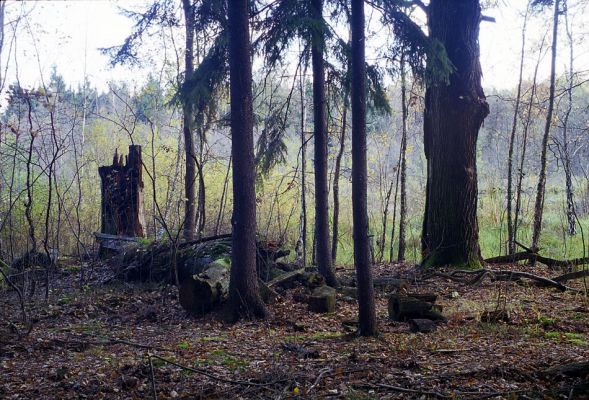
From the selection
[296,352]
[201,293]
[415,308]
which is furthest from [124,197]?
[296,352]

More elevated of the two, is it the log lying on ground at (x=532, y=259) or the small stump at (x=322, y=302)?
the log lying on ground at (x=532, y=259)

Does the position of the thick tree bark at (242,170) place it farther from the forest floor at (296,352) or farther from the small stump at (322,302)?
the small stump at (322,302)

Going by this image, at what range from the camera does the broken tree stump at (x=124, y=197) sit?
43.2 ft

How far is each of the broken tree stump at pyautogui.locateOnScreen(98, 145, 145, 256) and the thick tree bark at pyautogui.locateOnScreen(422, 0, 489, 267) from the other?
7613 mm

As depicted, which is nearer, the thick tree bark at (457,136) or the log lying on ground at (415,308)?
the log lying on ground at (415,308)

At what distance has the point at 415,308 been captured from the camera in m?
6.52

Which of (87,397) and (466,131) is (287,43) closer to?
(466,131)

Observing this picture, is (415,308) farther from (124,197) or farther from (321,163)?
(124,197)

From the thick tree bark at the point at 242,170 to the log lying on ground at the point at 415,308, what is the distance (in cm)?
183

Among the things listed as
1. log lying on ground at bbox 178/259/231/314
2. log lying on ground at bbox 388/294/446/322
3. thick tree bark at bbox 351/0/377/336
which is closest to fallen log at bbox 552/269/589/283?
log lying on ground at bbox 388/294/446/322

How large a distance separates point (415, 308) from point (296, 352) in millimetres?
2018

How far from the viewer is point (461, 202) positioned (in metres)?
9.78

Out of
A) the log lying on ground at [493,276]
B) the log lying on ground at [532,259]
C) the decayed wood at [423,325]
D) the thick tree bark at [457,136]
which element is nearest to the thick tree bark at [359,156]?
the decayed wood at [423,325]

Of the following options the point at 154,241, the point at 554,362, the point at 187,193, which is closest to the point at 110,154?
the point at 187,193
